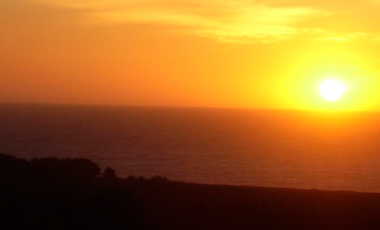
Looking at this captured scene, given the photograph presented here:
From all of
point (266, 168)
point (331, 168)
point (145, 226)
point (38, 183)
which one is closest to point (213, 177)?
point (266, 168)

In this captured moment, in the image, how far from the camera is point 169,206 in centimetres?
1759

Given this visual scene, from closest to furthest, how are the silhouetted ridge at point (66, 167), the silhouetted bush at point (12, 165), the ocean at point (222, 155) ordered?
the silhouetted bush at point (12, 165) < the silhouetted ridge at point (66, 167) < the ocean at point (222, 155)

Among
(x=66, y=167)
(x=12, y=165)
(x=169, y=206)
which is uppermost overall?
(x=66, y=167)

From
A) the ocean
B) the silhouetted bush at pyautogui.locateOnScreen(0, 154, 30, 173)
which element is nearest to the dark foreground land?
the silhouetted bush at pyautogui.locateOnScreen(0, 154, 30, 173)

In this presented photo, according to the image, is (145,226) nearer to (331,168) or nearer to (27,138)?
(331,168)

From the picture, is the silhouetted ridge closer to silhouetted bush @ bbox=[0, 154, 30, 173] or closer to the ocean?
silhouetted bush @ bbox=[0, 154, 30, 173]

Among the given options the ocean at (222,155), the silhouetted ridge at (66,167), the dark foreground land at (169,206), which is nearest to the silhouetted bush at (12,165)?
the silhouetted ridge at (66,167)

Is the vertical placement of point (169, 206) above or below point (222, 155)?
below

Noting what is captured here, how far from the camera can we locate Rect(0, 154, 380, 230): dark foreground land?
1415 centimetres

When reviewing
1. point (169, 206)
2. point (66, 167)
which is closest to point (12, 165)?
point (66, 167)

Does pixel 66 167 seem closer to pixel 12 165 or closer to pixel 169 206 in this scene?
pixel 12 165

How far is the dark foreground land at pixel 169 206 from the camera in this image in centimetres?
1415

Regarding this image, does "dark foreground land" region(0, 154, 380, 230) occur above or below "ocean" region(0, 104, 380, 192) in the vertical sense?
below

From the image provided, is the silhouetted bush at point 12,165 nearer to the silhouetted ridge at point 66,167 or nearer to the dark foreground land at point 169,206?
the silhouetted ridge at point 66,167
